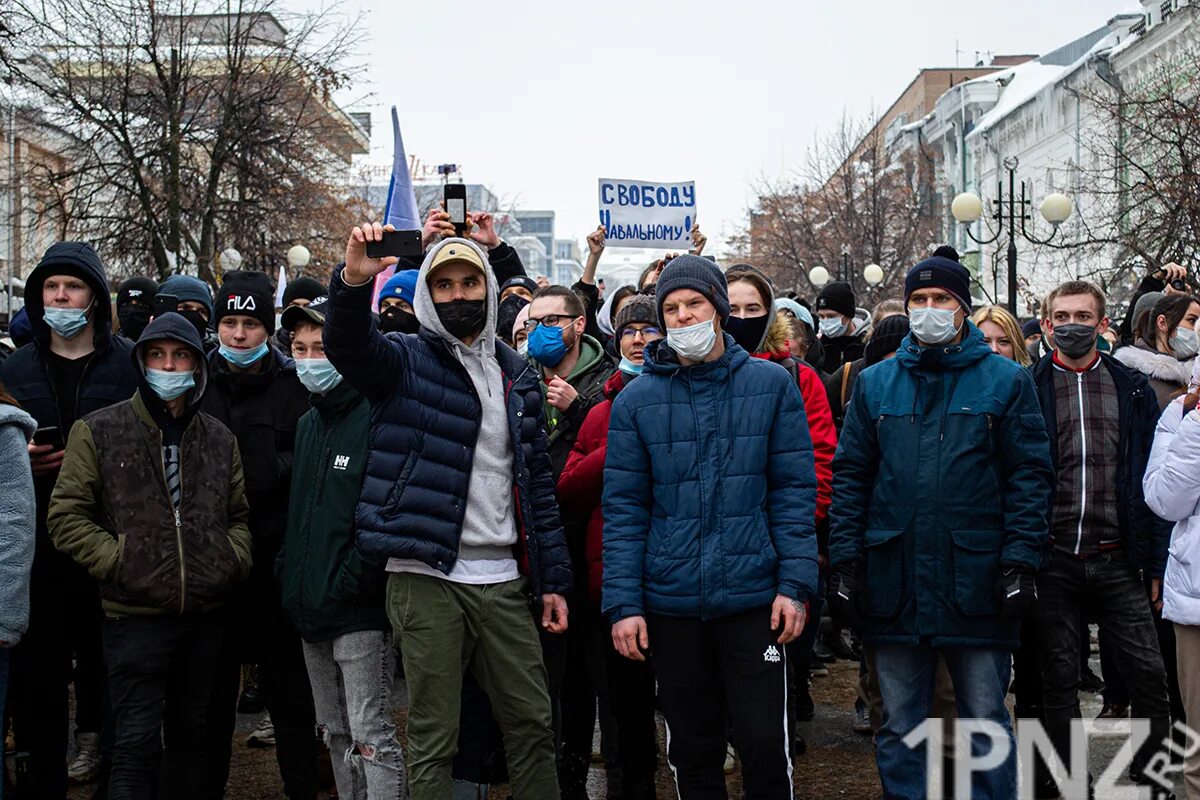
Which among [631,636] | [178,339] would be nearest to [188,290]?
[178,339]

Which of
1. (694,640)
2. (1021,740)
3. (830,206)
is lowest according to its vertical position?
(1021,740)

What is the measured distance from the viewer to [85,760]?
660 cm

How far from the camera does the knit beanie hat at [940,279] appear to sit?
5.43m

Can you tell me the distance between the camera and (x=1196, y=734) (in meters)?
5.21

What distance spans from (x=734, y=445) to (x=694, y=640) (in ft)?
2.33

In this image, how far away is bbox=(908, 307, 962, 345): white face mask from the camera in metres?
5.33

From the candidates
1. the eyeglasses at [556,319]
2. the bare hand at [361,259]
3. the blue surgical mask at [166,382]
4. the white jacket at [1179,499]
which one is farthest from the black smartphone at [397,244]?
the white jacket at [1179,499]

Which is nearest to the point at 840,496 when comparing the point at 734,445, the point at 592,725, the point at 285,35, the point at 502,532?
the point at 734,445

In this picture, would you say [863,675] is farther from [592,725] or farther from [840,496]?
[840,496]

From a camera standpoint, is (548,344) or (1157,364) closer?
(548,344)

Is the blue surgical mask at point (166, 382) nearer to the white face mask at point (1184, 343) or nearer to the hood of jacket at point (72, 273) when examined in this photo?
the hood of jacket at point (72, 273)

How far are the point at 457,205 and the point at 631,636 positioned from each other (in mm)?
1863

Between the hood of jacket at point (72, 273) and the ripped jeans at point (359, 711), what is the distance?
1882 mm

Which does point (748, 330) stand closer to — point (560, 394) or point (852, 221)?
point (560, 394)
